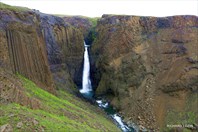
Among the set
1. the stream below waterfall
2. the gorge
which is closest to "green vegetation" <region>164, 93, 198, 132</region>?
the gorge

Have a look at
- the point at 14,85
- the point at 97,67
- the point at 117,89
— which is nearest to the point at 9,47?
the point at 14,85

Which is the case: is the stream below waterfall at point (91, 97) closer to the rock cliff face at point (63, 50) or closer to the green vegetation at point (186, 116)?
the rock cliff face at point (63, 50)

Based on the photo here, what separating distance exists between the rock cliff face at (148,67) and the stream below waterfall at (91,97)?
1064 millimetres

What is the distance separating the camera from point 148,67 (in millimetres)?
43719

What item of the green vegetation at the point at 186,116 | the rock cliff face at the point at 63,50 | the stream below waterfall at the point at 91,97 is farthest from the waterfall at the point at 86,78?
the green vegetation at the point at 186,116

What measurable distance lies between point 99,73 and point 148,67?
9258 millimetres

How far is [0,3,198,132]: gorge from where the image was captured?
25703mm

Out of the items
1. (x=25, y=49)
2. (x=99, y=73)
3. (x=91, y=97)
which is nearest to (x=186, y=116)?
(x=91, y=97)

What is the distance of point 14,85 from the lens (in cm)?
2536

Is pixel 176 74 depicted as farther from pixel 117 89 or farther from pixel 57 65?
pixel 57 65

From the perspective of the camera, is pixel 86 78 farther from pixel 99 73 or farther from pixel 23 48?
pixel 23 48

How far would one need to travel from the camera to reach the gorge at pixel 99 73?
2570 cm

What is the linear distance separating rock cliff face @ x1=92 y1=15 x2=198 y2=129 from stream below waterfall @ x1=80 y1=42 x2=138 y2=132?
1.06 m

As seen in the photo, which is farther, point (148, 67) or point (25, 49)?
point (148, 67)
